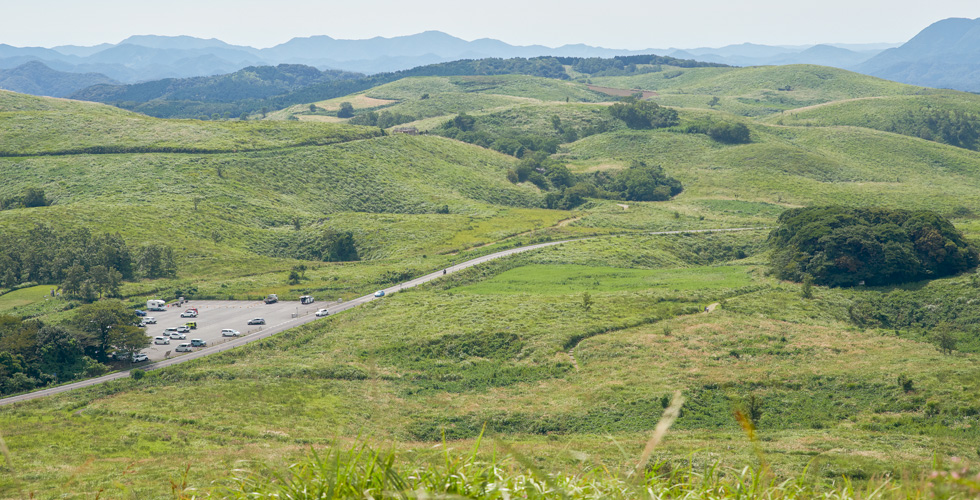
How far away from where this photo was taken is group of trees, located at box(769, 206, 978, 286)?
64.6 metres

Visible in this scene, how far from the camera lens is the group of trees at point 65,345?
45000mm

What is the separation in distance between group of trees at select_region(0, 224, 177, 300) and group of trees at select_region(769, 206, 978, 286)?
75875 mm

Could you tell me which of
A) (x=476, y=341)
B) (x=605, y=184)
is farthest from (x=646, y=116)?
(x=476, y=341)

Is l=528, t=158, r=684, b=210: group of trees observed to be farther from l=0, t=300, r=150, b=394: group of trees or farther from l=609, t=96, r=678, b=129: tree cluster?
l=0, t=300, r=150, b=394: group of trees

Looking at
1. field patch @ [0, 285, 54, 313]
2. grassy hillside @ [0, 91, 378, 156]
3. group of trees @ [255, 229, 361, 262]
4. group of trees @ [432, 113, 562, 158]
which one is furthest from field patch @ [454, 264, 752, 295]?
group of trees @ [432, 113, 562, 158]

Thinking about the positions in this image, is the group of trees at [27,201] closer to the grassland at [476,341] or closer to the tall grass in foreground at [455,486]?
the grassland at [476,341]

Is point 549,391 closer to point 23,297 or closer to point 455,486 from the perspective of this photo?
point 455,486

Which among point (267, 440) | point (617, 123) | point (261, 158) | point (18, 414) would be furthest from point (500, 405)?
point (617, 123)

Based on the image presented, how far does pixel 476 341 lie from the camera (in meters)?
53.2

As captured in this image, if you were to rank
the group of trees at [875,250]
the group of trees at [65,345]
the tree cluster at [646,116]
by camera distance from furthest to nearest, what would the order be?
1. the tree cluster at [646,116]
2. the group of trees at [875,250]
3. the group of trees at [65,345]

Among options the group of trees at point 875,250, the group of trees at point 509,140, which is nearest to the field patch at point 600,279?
the group of trees at point 875,250

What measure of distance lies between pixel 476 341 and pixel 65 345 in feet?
103

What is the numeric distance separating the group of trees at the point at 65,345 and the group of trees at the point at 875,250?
65782mm

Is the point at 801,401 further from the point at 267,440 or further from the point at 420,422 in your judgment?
the point at 267,440
